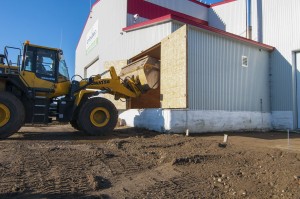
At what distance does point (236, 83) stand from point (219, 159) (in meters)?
8.06

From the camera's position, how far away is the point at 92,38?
2553 cm

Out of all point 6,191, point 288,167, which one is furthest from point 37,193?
point 288,167

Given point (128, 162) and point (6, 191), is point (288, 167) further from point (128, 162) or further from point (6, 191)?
point (6, 191)

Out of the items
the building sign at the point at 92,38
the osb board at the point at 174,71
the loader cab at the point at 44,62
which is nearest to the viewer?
the loader cab at the point at 44,62

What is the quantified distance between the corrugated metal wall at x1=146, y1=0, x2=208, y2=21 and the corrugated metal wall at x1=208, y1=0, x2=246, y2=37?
1.92 feet

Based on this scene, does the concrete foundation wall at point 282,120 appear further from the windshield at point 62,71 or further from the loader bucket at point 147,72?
the windshield at point 62,71

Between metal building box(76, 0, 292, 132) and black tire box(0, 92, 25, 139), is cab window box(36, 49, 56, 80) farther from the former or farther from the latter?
metal building box(76, 0, 292, 132)

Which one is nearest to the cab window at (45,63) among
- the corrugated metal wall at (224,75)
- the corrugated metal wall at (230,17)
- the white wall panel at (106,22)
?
the corrugated metal wall at (224,75)

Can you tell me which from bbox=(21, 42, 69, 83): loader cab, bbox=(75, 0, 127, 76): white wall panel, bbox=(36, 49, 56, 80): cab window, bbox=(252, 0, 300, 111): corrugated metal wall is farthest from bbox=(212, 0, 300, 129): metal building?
bbox=(36, 49, 56, 80): cab window

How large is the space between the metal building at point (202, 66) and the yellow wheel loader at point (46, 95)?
2715mm

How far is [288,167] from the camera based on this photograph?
591 centimetres

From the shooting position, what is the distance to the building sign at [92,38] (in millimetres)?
24109

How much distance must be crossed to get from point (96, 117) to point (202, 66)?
16.1 feet

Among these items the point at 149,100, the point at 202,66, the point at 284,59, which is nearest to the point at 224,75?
the point at 202,66
